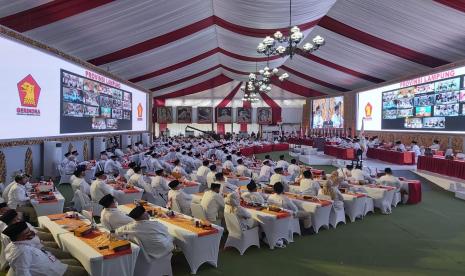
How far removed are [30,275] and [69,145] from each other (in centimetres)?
1143

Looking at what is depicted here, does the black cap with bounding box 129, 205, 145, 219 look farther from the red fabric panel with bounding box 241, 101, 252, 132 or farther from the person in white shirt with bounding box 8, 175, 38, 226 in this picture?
the red fabric panel with bounding box 241, 101, 252, 132

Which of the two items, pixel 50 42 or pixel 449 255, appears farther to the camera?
pixel 50 42

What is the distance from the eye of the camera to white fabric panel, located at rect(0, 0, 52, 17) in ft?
29.2

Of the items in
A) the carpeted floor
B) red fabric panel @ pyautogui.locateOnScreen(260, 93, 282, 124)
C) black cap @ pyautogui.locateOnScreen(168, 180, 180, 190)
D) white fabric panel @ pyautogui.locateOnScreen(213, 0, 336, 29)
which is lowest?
the carpeted floor

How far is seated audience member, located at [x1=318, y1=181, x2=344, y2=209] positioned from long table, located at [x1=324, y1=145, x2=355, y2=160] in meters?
11.1

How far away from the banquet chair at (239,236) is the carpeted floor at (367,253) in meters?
0.12

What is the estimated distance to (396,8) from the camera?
12484 millimetres

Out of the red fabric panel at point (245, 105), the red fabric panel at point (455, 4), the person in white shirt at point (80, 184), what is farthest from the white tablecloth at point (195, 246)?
the red fabric panel at point (245, 105)

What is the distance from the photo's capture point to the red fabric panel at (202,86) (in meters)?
33.1

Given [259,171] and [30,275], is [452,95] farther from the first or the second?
[30,275]

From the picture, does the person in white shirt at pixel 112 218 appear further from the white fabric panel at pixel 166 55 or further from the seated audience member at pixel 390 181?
the white fabric panel at pixel 166 55

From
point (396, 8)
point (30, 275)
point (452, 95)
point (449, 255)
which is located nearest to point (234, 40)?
point (396, 8)

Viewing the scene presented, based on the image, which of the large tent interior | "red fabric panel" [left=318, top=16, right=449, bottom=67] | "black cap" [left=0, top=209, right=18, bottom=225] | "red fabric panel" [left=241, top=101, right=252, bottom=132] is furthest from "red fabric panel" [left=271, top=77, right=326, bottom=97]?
"black cap" [left=0, top=209, right=18, bottom=225]

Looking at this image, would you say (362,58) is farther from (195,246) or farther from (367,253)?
(195,246)
